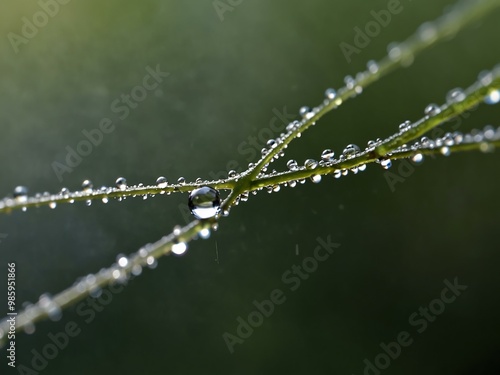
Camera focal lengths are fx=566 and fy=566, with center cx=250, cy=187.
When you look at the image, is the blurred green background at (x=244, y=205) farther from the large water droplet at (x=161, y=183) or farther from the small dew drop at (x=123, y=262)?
the small dew drop at (x=123, y=262)

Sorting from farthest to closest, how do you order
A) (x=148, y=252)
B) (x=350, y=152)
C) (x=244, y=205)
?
(x=244, y=205)
(x=350, y=152)
(x=148, y=252)

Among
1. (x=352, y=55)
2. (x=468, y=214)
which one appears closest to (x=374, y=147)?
(x=352, y=55)

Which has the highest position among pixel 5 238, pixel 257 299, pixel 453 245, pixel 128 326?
pixel 5 238

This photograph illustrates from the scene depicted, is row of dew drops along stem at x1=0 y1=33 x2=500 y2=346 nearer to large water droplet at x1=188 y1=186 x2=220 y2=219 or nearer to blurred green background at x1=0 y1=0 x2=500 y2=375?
large water droplet at x1=188 y1=186 x2=220 y2=219

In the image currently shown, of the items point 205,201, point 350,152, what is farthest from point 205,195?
point 350,152

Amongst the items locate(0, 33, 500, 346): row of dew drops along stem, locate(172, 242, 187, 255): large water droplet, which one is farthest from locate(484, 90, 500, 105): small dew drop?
locate(172, 242, 187, 255): large water droplet

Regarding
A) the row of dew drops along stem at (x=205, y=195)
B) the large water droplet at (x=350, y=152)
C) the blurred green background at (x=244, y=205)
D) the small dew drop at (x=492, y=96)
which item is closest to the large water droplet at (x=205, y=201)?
the row of dew drops along stem at (x=205, y=195)

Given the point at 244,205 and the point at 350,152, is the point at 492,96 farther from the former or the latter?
the point at 244,205

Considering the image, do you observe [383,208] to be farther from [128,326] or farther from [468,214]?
[128,326]
